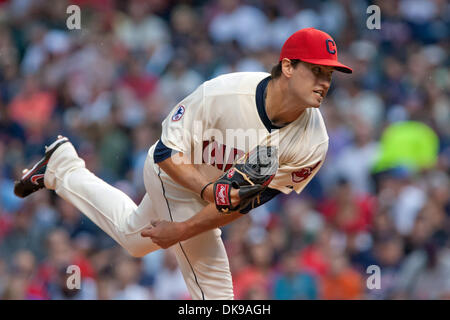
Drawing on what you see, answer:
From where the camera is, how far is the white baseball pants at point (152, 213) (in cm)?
473

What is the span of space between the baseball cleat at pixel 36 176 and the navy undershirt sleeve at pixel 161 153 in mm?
1056

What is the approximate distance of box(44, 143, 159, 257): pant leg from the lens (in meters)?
4.94

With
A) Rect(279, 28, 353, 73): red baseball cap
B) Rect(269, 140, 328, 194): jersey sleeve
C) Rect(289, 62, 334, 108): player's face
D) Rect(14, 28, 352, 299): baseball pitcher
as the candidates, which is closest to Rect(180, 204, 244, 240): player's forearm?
Rect(14, 28, 352, 299): baseball pitcher

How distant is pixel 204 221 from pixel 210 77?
14.7ft

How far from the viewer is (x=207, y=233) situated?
4797mm

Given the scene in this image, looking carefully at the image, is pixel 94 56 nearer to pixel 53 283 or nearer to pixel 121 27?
pixel 121 27

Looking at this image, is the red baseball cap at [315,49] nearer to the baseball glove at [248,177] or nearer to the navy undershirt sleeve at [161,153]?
the baseball glove at [248,177]

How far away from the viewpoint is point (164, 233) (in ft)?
14.9

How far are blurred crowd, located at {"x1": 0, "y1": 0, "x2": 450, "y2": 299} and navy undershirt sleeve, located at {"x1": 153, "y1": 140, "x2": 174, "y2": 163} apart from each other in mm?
2154

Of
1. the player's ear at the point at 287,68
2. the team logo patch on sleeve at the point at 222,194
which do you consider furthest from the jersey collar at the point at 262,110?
the team logo patch on sleeve at the point at 222,194

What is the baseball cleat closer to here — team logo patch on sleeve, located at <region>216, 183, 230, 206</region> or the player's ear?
team logo patch on sleeve, located at <region>216, 183, 230, 206</region>

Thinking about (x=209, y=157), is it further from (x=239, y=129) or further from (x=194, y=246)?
(x=194, y=246)
